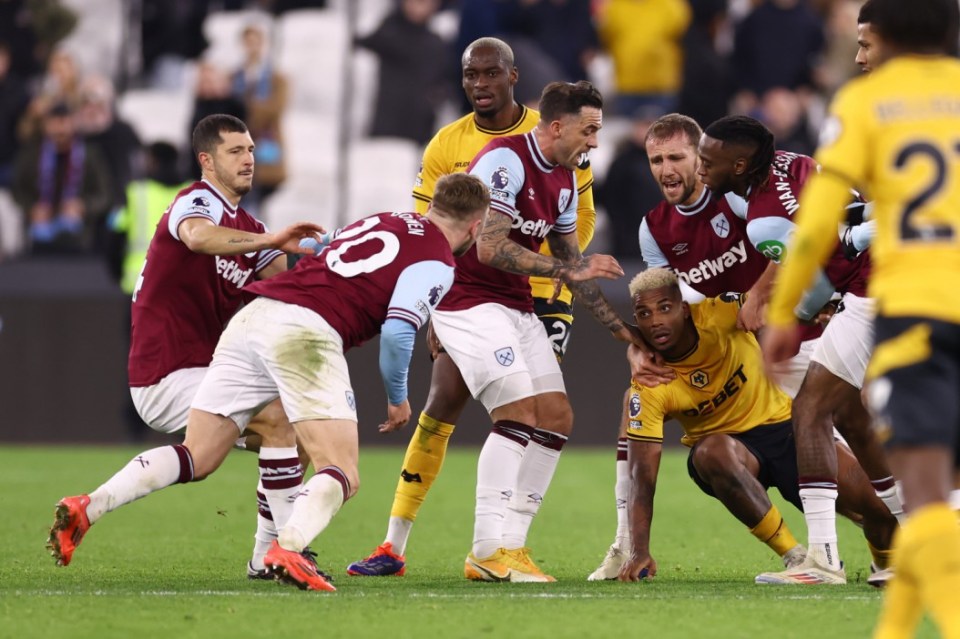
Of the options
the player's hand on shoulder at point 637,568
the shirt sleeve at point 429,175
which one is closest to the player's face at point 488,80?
the shirt sleeve at point 429,175

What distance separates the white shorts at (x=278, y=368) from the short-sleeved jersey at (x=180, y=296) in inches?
28.7

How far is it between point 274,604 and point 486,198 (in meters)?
2.01

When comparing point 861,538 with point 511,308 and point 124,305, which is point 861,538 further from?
point 124,305

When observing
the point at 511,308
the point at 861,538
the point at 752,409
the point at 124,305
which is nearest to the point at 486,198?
the point at 511,308

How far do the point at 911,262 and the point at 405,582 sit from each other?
3.28 m

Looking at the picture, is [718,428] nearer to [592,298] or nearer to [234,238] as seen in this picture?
[592,298]

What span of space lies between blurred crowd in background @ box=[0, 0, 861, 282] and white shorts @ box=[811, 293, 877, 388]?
745 cm

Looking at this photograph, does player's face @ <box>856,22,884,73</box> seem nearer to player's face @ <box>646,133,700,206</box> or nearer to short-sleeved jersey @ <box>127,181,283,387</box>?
player's face @ <box>646,133,700,206</box>

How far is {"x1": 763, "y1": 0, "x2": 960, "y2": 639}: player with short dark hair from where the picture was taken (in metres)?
4.27

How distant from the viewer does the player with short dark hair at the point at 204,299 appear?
7.08 metres

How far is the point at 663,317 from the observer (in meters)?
7.47

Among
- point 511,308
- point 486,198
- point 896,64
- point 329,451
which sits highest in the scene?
point 896,64

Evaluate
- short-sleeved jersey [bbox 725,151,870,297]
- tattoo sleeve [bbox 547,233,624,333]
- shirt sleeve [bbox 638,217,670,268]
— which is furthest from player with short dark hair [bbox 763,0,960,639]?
shirt sleeve [bbox 638,217,670,268]

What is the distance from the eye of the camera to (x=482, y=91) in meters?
8.21
